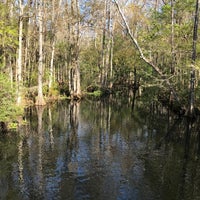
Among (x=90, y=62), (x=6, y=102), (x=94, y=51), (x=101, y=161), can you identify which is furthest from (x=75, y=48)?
(x=101, y=161)

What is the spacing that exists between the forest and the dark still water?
8.86 feet

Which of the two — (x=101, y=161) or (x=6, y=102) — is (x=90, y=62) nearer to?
(x=6, y=102)

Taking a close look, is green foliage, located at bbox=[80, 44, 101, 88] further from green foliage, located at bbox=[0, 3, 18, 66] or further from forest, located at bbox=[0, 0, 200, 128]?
green foliage, located at bbox=[0, 3, 18, 66]

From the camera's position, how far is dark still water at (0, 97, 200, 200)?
9.30 metres

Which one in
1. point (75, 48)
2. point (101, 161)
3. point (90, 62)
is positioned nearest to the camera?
point (101, 161)

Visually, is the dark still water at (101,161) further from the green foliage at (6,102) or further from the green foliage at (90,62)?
the green foliage at (90,62)

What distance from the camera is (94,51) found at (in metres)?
51.2

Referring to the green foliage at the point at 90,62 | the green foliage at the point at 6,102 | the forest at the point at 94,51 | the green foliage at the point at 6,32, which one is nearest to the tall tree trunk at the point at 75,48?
the forest at the point at 94,51

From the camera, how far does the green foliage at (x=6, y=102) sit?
14734 mm

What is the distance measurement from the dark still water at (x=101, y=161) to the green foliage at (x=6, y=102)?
113 centimetres

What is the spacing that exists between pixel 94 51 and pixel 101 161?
4057cm

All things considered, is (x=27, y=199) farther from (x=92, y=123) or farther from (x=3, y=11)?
(x=3, y=11)

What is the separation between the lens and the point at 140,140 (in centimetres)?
1573

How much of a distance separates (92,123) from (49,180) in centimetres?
1066
